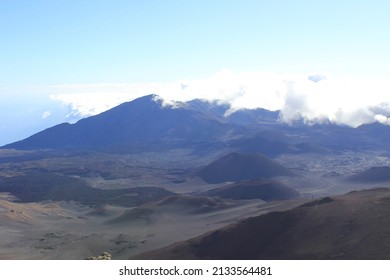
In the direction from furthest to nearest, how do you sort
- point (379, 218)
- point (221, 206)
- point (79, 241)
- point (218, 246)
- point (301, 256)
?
1. point (221, 206)
2. point (79, 241)
3. point (218, 246)
4. point (379, 218)
5. point (301, 256)

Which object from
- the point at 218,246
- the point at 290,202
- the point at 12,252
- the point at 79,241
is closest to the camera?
the point at 218,246

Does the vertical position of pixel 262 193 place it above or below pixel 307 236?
above

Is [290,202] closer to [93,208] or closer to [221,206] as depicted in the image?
[221,206]

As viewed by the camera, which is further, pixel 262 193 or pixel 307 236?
pixel 262 193

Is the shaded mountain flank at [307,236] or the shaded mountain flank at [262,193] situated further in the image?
the shaded mountain flank at [262,193]

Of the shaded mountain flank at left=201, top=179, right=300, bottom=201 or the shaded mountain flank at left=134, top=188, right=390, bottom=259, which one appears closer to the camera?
the shaded mountain flank at left=134, top=188, right=390, bottom=259

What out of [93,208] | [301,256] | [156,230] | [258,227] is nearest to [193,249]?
[258,227]

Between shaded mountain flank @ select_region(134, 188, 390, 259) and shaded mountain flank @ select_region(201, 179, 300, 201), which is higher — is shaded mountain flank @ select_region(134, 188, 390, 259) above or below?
below

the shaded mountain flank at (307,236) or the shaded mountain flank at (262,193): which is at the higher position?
the shaded mountain flank at (262,193)
